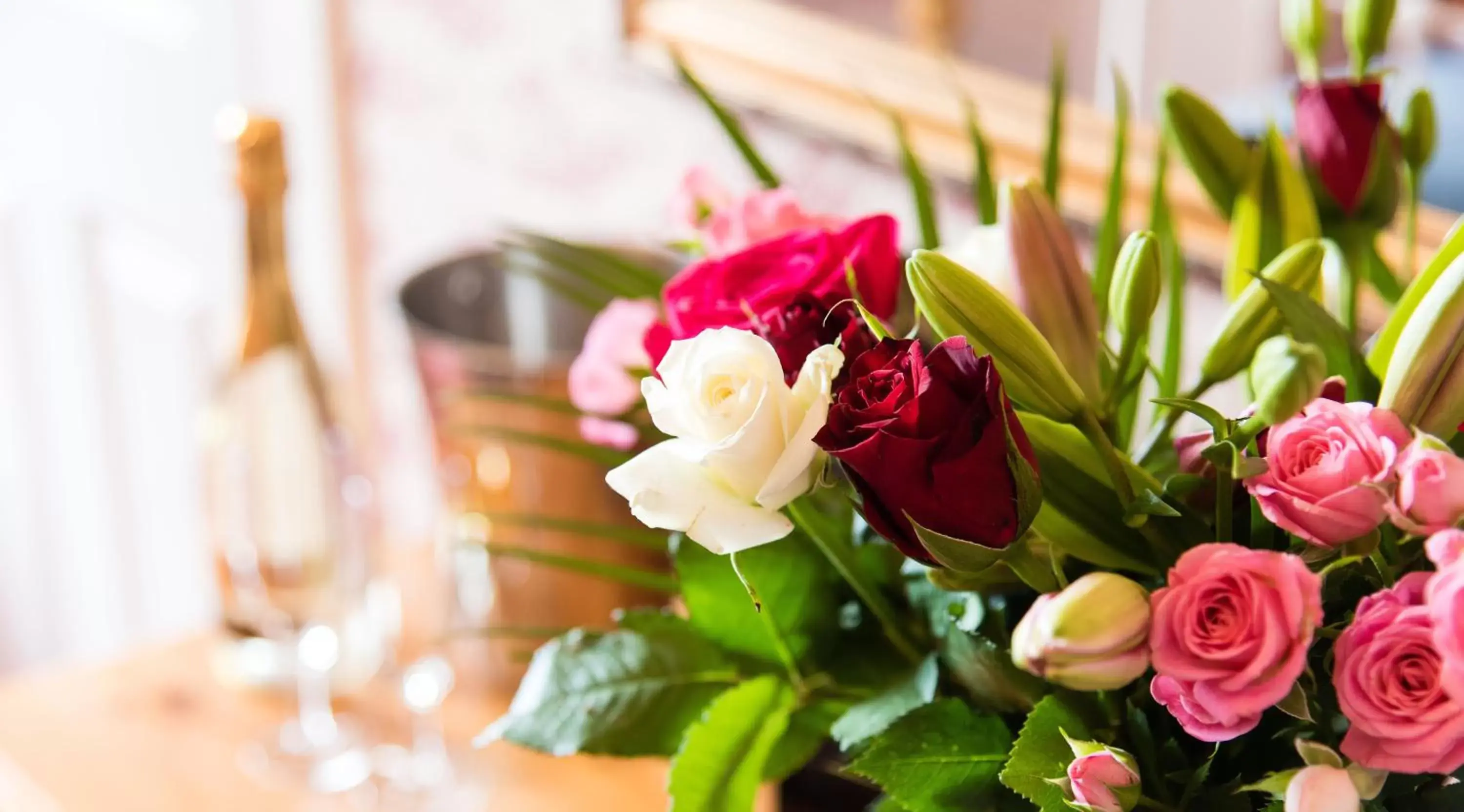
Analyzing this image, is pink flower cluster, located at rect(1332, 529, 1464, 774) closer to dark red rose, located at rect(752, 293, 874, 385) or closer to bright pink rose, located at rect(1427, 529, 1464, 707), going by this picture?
bright pink rose, located at rect(1427, 529, 1464, 707)

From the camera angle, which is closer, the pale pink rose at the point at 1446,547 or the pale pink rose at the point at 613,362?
the pale pink rose at the point at 1446,547

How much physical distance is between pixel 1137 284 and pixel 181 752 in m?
0.69

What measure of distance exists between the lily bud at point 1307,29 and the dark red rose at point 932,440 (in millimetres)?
222

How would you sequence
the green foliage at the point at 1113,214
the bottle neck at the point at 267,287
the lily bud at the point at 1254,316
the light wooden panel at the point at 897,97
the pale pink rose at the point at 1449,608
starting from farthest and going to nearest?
the bottle neck at the point at 267,287 → the light wooden panel at the point at 897,97 → the green foliage at the point at 1113,214 → the lily bud at the point at 1254,316 → the pale pink rose at the point at 1449,608

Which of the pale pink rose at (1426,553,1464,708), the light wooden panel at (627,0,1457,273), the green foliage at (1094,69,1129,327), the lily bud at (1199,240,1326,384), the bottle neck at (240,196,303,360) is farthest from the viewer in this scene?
the bottle neck at (240,196,303,360)

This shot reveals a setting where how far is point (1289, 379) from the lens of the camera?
283 mm

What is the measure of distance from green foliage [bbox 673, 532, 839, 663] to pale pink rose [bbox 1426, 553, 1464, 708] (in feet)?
0.58

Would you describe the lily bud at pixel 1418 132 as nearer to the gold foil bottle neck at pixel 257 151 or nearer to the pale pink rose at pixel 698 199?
the pale pink rose at pixel 698 199

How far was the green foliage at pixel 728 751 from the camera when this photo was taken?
406 mm

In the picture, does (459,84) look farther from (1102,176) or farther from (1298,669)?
(1298,669)

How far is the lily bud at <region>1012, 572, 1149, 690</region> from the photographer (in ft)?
0.96

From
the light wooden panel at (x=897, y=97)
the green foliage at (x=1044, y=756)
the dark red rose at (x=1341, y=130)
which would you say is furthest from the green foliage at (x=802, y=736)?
the light wooden panel at (x=897, y=97)

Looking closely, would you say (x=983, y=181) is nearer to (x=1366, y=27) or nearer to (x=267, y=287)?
(x=1366, y=27)

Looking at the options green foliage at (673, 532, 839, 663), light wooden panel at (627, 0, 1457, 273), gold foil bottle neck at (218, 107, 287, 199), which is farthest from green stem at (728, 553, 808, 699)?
gold foil bottle neck at (218, 107, 287, 199)
